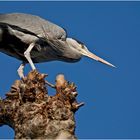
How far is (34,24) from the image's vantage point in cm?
943

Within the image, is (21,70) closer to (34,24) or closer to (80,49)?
(34,24)

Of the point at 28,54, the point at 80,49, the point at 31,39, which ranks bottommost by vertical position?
the point at 28,54

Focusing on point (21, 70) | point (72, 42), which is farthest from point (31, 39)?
point (72, 42)

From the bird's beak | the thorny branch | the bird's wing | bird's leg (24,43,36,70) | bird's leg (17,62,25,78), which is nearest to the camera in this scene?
the thorny branch

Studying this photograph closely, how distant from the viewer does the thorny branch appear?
7.77m

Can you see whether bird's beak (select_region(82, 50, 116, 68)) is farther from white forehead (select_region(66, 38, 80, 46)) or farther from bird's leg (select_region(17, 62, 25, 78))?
bird's leg (select_region(17, 62, 25, 78))

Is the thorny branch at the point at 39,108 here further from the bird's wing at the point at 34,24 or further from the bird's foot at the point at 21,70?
the bird's wing at the point at 34,24

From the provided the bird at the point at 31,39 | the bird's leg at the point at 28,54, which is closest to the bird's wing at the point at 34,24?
the bird at the point at 31,39

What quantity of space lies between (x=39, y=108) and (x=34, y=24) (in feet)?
6.36

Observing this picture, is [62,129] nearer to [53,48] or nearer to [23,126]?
[23,126]

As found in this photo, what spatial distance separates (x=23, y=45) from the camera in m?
9.38

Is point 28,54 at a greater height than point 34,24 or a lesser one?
lesser

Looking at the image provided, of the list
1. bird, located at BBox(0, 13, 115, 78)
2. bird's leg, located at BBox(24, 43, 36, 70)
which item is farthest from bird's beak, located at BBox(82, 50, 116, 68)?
bird's leg, located at BBox(24, 43, 36, 70)

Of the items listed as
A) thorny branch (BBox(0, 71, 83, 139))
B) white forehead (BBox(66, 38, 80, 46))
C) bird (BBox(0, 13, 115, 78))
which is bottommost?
thorny branch (BBox(0, 71, 83, 139))
